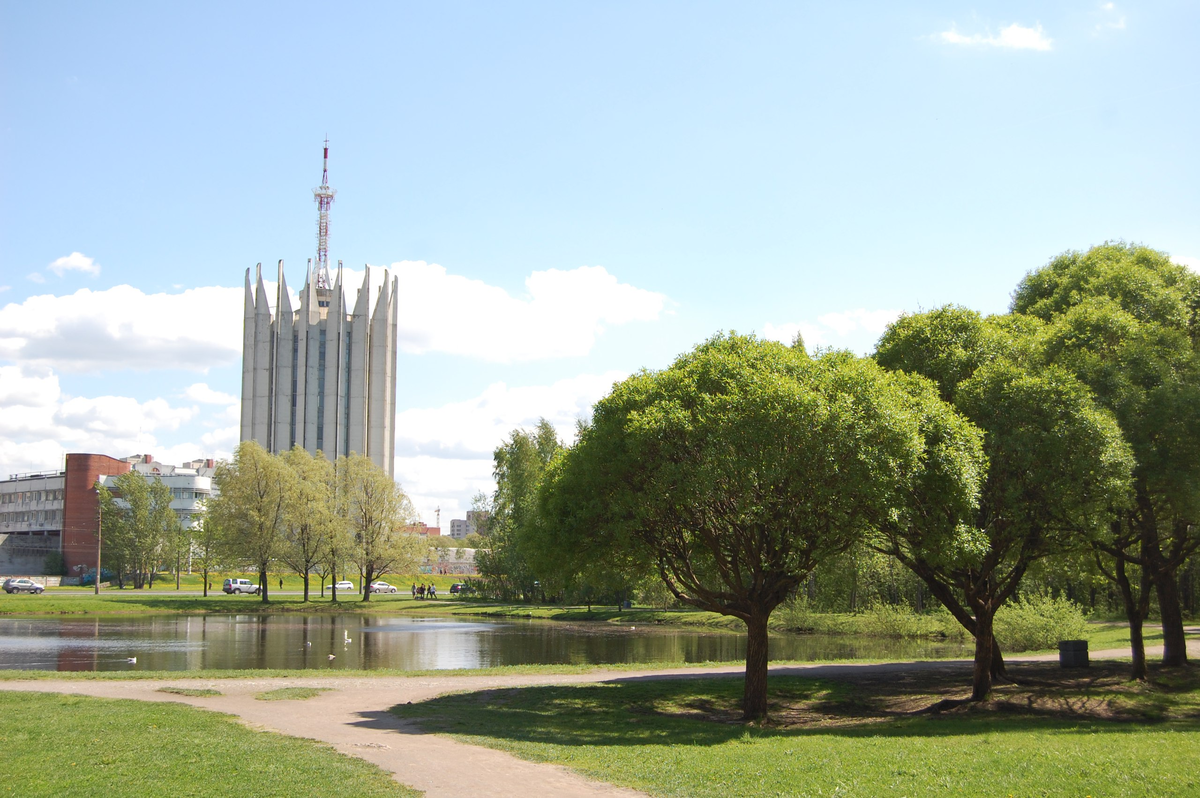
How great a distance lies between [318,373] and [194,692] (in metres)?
106

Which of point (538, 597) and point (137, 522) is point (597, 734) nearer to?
point (538, 597)

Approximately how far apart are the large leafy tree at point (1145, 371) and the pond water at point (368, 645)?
13.7 meters

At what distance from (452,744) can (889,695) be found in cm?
1349

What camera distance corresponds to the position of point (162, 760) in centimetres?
1388

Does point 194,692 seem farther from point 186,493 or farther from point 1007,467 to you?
point 186,493

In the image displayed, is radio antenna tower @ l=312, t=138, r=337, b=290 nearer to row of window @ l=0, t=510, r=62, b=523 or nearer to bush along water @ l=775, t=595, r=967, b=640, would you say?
row of window @ l=0, t=510, r=62, b=523

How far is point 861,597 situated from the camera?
56.6 m

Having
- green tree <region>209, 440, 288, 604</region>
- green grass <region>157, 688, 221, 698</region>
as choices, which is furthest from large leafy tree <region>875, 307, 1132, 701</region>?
green tree <region>209, 440, 288, 604</region>

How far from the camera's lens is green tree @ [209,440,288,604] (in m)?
71.3

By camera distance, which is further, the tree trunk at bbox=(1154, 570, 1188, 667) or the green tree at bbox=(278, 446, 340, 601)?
the green tree at bbox=(278, 446, 340, 601)

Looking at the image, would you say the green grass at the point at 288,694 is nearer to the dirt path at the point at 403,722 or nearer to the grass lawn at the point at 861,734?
the dirt path at the point at 403,722

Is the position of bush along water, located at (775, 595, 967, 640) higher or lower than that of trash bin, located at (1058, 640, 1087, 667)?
lower

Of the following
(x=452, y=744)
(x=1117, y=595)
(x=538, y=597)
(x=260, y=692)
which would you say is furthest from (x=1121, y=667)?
(x=538, y=597)

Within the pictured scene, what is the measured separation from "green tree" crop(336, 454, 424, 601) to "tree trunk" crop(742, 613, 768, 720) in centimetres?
5760
